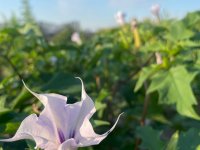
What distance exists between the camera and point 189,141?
1.00 metres

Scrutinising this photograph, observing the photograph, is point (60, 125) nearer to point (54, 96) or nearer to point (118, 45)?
point (54, 96)

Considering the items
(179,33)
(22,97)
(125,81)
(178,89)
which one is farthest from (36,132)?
(125,81)

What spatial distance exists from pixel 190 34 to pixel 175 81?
0.25 m

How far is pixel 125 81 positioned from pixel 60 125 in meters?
1.28

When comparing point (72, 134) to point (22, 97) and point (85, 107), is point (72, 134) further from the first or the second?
point (22, 97)

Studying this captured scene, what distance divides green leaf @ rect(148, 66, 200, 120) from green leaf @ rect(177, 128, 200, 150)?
1.18 feet

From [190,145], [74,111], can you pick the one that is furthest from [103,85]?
[74,111]

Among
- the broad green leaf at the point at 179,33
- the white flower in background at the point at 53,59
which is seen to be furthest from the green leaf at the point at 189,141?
the white flower in background at the point at 53,59

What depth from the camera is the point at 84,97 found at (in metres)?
0.75

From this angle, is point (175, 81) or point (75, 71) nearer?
point (175, 81)

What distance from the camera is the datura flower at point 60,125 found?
0.73 m

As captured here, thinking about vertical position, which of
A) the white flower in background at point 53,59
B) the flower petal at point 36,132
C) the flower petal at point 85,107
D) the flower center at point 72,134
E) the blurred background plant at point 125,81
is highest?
the flower petal at point 85,107

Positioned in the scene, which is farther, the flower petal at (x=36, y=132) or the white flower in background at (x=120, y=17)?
the white flower in background at (x=120, y=17)

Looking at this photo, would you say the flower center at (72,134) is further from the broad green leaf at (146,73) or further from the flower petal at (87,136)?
the broad green leaf at (146,73)
